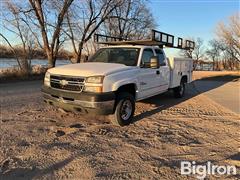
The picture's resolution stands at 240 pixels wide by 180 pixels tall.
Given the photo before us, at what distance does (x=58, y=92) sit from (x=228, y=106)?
6.19 m

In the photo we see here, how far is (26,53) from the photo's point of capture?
64.4 feet

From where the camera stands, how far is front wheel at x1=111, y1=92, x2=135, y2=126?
250 inches

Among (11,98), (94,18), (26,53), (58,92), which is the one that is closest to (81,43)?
(94,18)

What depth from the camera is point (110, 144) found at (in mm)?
5215

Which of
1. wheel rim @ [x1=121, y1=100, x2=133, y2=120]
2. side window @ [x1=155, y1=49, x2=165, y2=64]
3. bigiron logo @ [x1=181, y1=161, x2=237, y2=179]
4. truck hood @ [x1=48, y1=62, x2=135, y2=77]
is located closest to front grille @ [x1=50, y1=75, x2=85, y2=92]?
truck hood @ [x1=48, y1=62, x2=135, y2=77]

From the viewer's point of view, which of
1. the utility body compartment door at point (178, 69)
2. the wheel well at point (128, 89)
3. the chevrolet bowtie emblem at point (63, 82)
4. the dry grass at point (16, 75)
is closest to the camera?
the chevrolet bowtie emblem at point (63, 82)

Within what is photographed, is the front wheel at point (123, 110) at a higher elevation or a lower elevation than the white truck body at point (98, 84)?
lower

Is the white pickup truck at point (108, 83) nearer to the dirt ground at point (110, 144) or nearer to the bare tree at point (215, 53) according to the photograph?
the dirt ground at point (110, 144)

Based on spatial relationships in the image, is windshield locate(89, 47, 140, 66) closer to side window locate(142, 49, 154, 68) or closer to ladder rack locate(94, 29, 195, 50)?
side window locate(142, 49, 154, 68)

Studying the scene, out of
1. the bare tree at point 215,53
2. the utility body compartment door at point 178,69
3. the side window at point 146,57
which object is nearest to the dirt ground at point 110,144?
the side window at point 146,57

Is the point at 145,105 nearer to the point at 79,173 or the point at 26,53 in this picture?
the point at 79,173

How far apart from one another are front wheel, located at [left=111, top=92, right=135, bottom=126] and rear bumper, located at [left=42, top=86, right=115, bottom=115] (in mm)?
234

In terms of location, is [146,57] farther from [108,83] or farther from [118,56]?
[108,83]

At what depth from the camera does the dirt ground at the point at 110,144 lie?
159 inches
